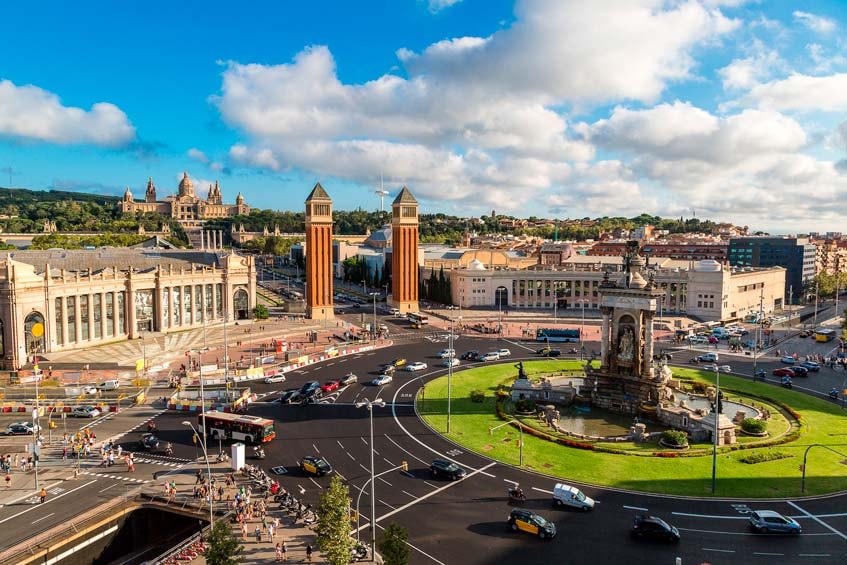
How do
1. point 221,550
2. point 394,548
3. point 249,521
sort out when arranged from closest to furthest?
point 394,548 → point 221,550 → point 249,521

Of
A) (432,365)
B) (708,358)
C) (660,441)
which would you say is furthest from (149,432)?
(708,358)

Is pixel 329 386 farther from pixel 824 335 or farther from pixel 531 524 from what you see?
pixel 824 335

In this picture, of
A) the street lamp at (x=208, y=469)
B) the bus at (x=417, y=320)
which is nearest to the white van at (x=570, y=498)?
the street lamp at (x=208, y=469)

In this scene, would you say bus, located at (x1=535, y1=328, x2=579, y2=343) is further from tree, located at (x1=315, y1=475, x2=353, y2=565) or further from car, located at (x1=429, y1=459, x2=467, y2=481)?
tree, located at (x1=315, y1=475, x2=353, y2=565)

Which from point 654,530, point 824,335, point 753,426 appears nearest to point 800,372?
point 753,426

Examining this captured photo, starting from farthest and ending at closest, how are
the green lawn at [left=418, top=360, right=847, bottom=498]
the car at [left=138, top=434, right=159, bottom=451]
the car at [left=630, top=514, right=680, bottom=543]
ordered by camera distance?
the car at [left=138, top=434, right=159, bottom=451]
the green lawn at [left=418, top=360, right=847, bottom=498]
the car at [left=630, top=514, right=680, bottom=543]

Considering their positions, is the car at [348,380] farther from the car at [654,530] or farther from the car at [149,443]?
the car at [654,530]

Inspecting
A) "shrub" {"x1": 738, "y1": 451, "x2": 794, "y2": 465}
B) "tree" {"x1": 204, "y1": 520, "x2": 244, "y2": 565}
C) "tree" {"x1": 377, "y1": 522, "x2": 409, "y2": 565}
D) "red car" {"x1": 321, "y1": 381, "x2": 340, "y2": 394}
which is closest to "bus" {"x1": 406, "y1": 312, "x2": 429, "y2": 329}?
"red car" {"x1": 321, "y1": 381, "x2": 340, "y2": 394}
